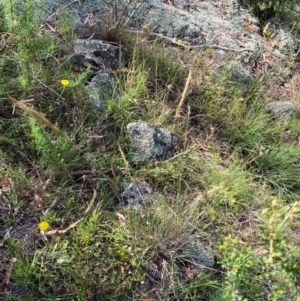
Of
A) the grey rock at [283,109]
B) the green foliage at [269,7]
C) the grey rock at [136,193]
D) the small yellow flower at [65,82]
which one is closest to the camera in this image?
the grey rock at [136,193]

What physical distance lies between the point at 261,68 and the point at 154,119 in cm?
A: 156

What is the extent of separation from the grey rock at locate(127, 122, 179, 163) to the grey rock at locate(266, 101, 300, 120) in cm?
105

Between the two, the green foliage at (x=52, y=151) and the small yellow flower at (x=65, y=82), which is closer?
the green foliage at (x=52, y=151)

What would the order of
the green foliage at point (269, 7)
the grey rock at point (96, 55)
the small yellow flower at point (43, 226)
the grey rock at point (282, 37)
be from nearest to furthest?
the small yellow flower at point (43, 226) < the grey rock at point (96, 55) < the grey rock at point (282, 37) < the green foliage at point (269, 7)

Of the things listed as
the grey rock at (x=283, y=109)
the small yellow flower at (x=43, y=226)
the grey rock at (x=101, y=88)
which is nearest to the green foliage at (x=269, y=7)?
the grey rock at (x=283, y=109)

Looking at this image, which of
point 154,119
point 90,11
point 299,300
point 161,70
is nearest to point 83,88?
point 154,119

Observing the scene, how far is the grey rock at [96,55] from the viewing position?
3.05 metres

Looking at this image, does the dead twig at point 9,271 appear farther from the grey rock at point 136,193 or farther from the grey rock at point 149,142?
the grey rock at point 149,142


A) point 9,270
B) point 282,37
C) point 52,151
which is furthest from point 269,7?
point 9,270

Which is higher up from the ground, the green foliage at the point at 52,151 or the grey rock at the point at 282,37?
the grey rock at the point at 282,37

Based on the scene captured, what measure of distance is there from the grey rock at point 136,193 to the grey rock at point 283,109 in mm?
1420

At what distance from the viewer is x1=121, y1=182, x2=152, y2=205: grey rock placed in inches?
97.0

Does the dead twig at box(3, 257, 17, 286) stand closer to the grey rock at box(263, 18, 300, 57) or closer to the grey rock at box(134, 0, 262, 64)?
the grey rock at box(134, 0, 262, 64)

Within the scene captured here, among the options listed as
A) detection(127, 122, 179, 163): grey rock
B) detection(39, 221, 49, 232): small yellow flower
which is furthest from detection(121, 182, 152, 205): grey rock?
detection(39, 221, 49, 232): small yellow flower
